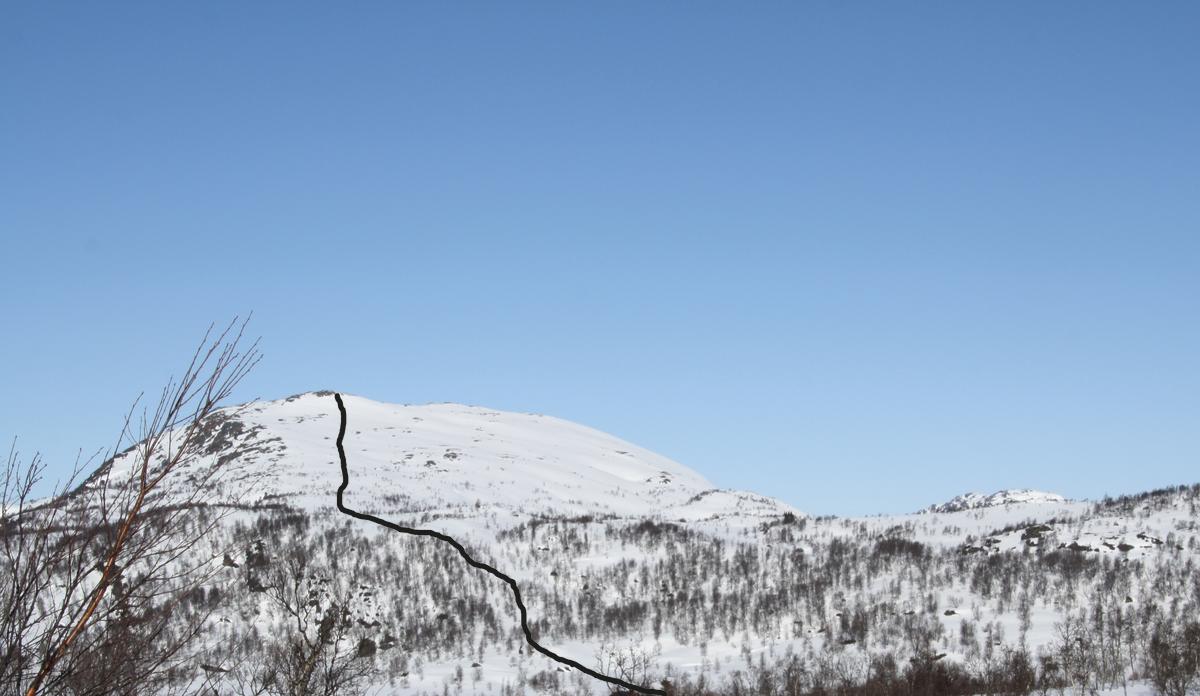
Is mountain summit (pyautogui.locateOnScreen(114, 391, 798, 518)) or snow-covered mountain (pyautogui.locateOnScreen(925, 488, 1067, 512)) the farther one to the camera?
snow-covered mountain (pyautogui.locateOnScreen(925, 488, 1067, 512))

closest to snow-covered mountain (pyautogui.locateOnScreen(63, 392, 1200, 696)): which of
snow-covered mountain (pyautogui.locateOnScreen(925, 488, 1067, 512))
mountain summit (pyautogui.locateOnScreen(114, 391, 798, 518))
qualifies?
mountain summit (pyautogui.locateOnScreen(114, 391, 798, 518))

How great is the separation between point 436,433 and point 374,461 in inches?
693

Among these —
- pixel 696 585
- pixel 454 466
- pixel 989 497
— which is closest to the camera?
pixel 696 585

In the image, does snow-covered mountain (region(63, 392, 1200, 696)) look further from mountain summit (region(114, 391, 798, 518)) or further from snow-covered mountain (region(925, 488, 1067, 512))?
snow-covered mountain (region(925, 488, 1067, 512))

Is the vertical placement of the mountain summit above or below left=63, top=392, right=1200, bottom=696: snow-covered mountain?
above

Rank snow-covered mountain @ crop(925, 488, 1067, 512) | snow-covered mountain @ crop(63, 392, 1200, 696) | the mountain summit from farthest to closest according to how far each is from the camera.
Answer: snow-covered mountain @ crop(925, 488, 1067, 512)
the mountain summit
snow-covered mountain @ crop(63, 392, 1200, 696)

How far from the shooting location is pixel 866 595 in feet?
119

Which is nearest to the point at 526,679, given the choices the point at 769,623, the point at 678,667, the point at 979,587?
the point at 678,667

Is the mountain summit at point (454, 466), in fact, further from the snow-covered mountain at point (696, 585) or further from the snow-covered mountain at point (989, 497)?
the snow-covered mountain at point (989, 497)

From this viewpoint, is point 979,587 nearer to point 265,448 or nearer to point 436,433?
point 265,448

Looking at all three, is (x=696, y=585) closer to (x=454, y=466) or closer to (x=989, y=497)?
(x=454, y=466)

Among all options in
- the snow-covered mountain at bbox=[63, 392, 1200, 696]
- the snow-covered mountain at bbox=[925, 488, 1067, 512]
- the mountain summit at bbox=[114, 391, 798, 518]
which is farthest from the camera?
the snow-covered mountain at bbox=[925, 488, 1067, 512]

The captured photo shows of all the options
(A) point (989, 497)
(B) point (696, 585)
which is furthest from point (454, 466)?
(A) point (989, 497)

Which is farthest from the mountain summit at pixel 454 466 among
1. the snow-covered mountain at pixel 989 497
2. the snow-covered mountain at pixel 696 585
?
the snow-covered mountain at pixel 989 497
